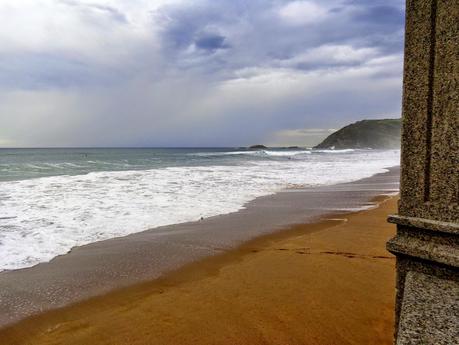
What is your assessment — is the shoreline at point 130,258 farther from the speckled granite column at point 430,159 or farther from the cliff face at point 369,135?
the cliff face at point 369,135

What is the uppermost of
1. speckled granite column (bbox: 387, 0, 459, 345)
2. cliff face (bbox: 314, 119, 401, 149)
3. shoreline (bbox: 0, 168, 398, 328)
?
cliff face (bbox: 314, 119, 401, 149)

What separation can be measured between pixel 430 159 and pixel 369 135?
163 metres

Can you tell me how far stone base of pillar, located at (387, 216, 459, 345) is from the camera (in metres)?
1.62

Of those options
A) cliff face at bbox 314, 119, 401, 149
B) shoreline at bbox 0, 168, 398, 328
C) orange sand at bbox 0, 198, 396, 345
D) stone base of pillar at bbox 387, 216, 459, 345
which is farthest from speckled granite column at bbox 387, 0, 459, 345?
cliff face at bbox 314, 119, 401, 149

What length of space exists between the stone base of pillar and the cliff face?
148 meters

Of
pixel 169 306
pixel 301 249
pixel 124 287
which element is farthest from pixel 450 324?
pixel 301 249

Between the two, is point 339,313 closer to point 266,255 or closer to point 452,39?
point 266,255

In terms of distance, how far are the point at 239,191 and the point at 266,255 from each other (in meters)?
7.77

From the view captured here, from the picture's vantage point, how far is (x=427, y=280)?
2.12m

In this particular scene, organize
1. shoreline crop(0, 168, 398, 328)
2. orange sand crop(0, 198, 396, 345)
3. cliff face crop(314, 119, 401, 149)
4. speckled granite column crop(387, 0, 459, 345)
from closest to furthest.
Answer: speckled granite column crop(387, 0, 459, 345) < orange sand crop(0, 198, 396, 345) < shoreline crop(0, 168, 398, 328) < cliff face crop(314, 119, 401, 149)

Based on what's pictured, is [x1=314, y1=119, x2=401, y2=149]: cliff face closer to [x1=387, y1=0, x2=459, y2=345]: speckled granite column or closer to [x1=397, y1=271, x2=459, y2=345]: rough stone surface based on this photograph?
[x1=387, y1=0, x2=459, y2=345]: speckled granite column

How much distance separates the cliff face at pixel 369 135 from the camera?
145375 mm

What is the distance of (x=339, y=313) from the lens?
3666mm

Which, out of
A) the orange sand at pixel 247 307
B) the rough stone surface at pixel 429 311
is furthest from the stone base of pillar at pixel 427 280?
the orange sand at pixel 247 307
